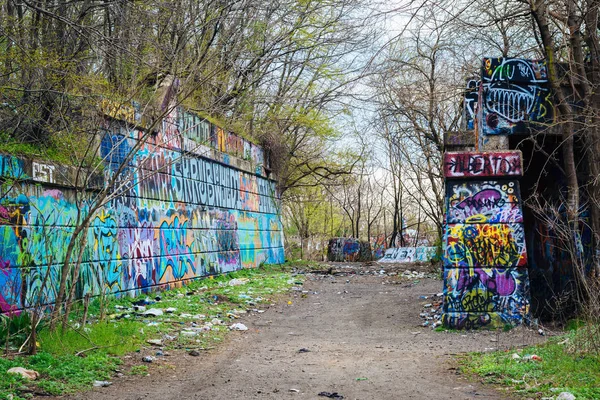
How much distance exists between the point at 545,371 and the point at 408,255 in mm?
22138

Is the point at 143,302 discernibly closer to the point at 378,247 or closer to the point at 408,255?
the point at 408,255

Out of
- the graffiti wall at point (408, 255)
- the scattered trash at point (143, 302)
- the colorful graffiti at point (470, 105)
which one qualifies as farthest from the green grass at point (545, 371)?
the graffiti wall at point (408, 255)

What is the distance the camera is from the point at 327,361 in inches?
305

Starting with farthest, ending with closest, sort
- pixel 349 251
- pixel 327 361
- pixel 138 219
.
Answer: pixel 349 251, pixel 138 219, pixel 327 361

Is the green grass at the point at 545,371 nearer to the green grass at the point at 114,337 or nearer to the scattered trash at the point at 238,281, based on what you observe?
the green grass at the point at 114,337

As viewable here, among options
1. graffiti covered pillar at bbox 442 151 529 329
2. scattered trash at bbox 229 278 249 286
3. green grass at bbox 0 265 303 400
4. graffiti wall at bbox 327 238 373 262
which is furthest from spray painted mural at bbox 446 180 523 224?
graffiti wall at bbox 327 238 373 262

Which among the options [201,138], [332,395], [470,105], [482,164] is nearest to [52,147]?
[332,395]

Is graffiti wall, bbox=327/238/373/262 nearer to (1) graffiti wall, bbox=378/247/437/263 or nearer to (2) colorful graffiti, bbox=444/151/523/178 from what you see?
(1) graffiti wall, bbox=378/247/437/263

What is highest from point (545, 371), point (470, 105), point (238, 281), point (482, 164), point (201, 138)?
point (470, 105)

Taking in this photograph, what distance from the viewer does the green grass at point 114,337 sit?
6199 millimetres

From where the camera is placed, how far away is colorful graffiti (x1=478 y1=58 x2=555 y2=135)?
1145 centimetres

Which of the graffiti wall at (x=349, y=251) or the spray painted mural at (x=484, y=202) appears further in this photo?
the graffiti wall at (x=349, y=251)

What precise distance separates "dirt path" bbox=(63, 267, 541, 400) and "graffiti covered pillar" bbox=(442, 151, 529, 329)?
48 cm

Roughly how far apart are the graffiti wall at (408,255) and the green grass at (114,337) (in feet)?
46.9
